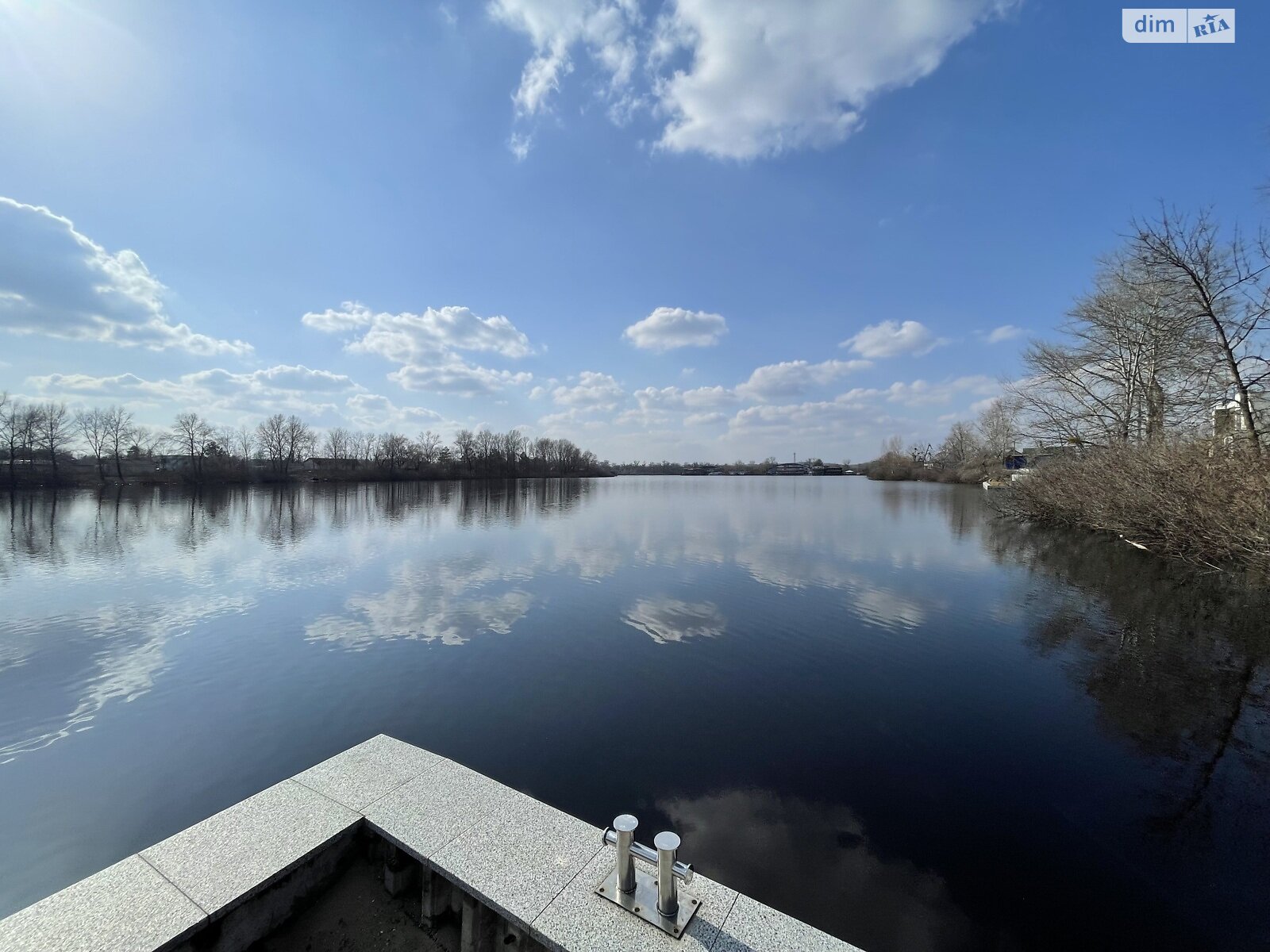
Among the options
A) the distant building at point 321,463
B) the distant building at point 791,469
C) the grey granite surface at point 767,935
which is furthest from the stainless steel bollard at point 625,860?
the distant building at point 791,469

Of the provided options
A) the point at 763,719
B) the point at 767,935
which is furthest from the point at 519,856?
the point at 763,719

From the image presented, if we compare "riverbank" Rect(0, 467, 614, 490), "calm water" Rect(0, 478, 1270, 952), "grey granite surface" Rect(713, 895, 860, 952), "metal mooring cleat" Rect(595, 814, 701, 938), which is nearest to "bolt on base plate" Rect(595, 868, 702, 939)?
"metal mooring cleat" Rect(595, 814, 701, 938)

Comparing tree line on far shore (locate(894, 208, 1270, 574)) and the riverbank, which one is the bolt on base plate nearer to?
tree line on far shore (locate(894, 208, 1270, 574))

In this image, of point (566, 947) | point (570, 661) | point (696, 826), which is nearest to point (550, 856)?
point (566, 947)

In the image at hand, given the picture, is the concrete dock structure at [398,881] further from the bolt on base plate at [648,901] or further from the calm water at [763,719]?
the calm water at [763,719]

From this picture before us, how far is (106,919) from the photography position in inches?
84.0

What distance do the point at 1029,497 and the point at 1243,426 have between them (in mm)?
12363

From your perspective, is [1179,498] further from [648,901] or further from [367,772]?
[367,772]

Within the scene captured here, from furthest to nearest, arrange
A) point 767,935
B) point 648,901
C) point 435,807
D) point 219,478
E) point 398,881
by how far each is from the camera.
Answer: point 219,478, point 435,807, point 398,881, point 648,901, point 767,935

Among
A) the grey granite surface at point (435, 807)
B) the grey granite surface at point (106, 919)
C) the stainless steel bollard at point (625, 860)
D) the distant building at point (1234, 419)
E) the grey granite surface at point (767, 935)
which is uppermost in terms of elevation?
the distant building at point (1234, 419)

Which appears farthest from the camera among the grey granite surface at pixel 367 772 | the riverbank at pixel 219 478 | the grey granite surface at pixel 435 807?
the riverbank at pixel 219 478

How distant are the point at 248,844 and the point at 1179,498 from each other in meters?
18.3

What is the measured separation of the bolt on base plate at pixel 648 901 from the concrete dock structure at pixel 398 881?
0.03 meters

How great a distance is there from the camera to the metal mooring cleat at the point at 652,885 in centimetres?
212
